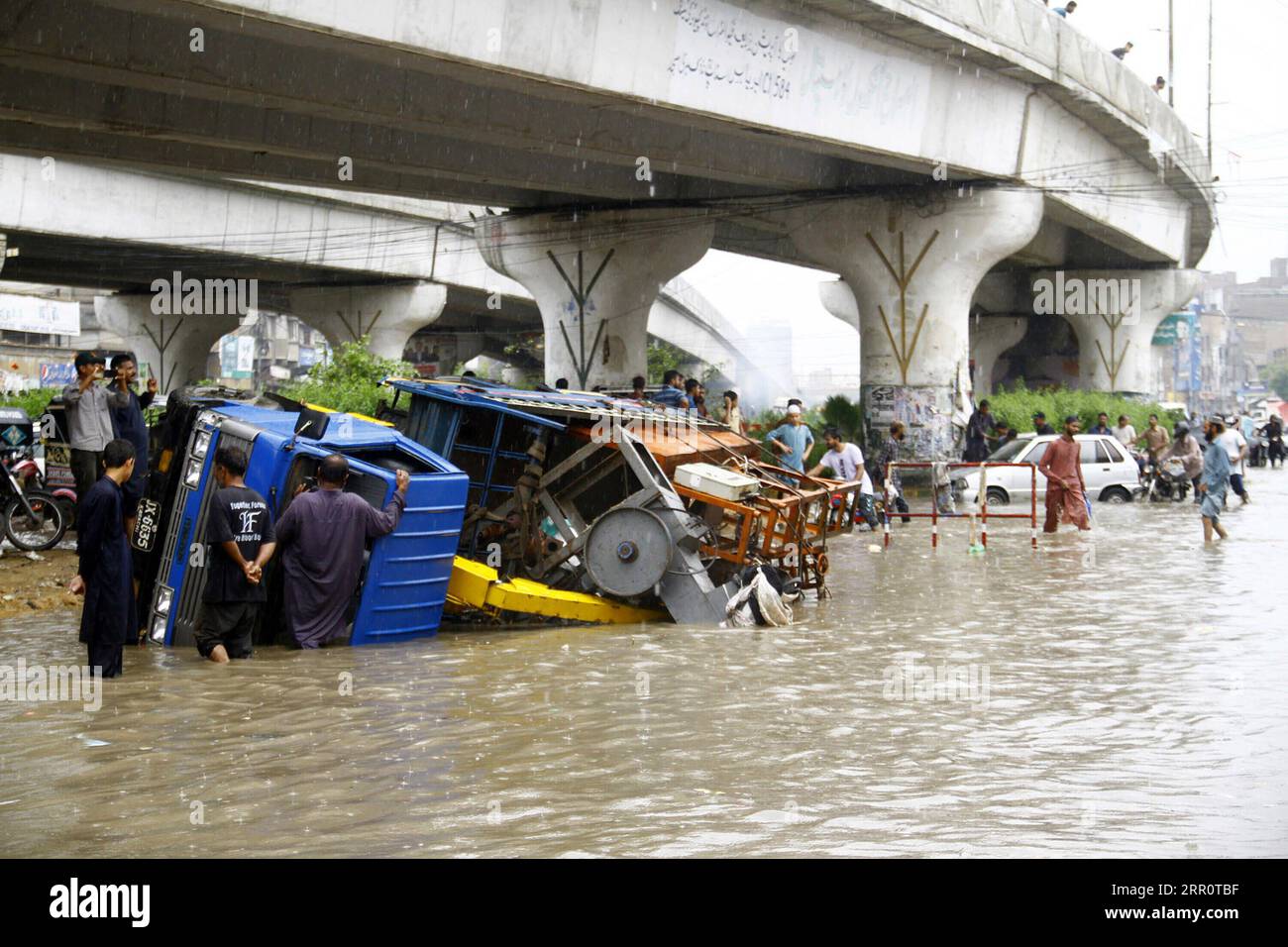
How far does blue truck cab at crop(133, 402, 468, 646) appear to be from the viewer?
34.2ft

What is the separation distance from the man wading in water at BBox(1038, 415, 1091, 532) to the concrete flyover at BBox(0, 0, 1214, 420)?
5426 millimetres

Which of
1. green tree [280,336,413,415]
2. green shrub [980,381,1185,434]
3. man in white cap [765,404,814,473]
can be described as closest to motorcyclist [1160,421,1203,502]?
green shrub [980,381,1185,434]

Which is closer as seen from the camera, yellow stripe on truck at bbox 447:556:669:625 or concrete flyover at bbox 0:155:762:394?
yellow stripe on truck at bbox 447:556:669:625

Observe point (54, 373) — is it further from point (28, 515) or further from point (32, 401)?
point (28, 515)

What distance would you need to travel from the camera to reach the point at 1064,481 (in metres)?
21.0

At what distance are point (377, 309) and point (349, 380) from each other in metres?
15.1

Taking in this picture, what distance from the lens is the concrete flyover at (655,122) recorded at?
1529 centimetres

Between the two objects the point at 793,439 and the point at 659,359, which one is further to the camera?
the point at 659,359

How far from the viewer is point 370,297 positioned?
1620 inches

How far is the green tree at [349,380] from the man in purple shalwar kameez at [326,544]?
12708mm

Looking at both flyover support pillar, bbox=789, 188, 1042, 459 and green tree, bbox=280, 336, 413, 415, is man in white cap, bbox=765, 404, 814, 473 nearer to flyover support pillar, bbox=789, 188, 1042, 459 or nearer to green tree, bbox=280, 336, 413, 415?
green tree, bbox=280, 336, 413, 415

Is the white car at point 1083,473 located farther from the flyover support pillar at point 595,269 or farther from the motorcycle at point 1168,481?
the flyover support pillar at point 595,269

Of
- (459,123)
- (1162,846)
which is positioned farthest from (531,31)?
(1162,846)

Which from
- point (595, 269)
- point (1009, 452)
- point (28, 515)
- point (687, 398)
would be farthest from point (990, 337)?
point (28, 515)
